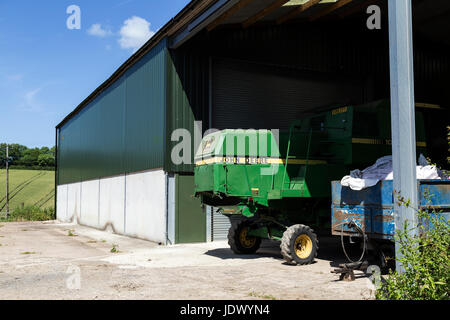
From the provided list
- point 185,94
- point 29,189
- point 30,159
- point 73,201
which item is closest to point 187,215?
point 185,94

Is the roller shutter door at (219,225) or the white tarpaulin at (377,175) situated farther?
the roller shutter door at (219,225)

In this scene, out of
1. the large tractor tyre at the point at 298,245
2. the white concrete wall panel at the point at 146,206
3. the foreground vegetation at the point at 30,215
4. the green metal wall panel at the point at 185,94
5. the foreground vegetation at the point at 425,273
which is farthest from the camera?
the foreground vegetation at the point at 30,215

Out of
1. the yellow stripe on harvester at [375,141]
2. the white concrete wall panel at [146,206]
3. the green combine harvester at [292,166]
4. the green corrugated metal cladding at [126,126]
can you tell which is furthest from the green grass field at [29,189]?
the yellow stripe on harvester at [375,141]

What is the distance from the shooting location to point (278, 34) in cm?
1970

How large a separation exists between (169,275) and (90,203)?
20523 mm

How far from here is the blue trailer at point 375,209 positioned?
906 centimetres

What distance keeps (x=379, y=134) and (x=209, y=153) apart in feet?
16.0

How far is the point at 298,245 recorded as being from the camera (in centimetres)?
1196

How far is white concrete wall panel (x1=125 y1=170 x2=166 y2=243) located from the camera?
58.9 ft

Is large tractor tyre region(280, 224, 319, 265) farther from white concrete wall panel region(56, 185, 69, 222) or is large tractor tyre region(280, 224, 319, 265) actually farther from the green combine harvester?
white concrete wall panel region(56, 185, 69, 222)

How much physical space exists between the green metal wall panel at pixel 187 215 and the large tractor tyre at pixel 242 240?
3.89m

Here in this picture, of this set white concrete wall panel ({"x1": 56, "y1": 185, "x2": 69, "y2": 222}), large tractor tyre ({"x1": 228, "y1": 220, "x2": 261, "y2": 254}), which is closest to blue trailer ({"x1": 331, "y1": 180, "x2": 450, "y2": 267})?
large tractor tyre ({"x1": 228, "y1": 220, "x2": 261, "y2": 254})

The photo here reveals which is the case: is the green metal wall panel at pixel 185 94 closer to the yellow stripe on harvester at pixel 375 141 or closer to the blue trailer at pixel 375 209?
the yellow stripe on harvester at pixel 375 141

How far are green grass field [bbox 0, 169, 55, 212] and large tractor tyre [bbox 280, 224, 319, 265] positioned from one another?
134 feet
